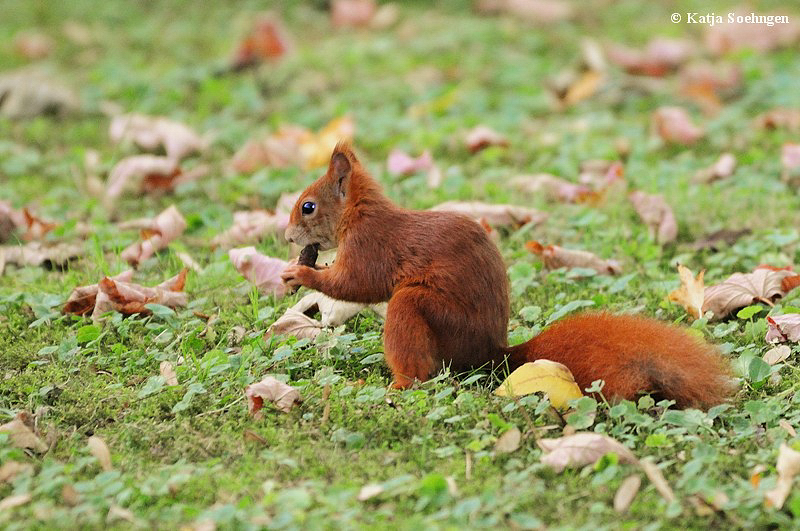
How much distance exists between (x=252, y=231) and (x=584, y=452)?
6.39 ft

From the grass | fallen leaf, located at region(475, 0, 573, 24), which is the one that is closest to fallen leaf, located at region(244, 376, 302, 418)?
the grass

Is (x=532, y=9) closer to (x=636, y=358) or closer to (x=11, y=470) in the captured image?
(x=636, y=358)

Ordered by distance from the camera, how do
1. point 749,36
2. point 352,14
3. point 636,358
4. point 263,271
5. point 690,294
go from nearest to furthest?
point 636,358
point 690,294
point 263,271
point 749,36
point 352,14

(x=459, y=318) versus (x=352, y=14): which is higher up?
(x=352, y=14)

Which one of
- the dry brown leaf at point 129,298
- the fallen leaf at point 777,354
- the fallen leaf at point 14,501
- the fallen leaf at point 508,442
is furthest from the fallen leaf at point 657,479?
the dry brown leaf at point 129,298

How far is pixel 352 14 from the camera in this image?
7375mm

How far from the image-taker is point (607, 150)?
17.0ft

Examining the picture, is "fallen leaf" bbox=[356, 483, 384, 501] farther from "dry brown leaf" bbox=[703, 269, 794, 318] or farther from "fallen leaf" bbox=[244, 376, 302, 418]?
"dry brown leaf" bbox=[703, 269, 794, 318]

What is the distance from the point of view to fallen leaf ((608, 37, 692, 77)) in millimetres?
6500

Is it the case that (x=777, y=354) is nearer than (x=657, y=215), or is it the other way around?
(x=777, y=354)

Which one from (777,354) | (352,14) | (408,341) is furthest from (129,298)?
(352,14)

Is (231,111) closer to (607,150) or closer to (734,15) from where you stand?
(607,150)

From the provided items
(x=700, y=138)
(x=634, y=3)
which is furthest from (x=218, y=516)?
(x=634, y=3)

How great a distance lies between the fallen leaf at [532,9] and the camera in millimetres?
7410
